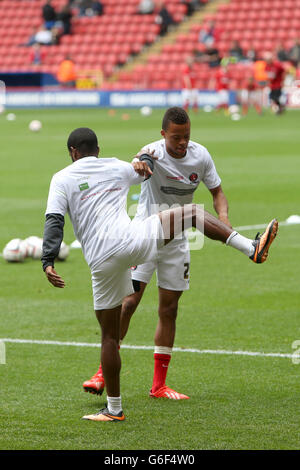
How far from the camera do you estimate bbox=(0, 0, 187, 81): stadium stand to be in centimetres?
4650

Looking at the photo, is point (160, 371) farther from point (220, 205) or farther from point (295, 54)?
point (295, 54)

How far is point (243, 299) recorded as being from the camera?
9.47 meters

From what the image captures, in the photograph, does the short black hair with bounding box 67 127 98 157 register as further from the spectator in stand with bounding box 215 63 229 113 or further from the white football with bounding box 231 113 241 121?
the spectator in stand with bounding box 215 63 229 113

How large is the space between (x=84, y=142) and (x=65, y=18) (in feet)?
142

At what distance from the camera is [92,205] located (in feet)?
18.2

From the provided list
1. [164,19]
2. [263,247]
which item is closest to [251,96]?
[164,19]

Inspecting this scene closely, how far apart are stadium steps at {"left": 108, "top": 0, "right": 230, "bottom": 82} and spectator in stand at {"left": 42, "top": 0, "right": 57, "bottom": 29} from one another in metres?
4.86

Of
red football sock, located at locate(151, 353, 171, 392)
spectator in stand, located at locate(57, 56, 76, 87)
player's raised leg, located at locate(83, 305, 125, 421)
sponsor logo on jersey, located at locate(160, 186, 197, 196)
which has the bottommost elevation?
spectator in stand, located at locate(57, 56, 76, 87)

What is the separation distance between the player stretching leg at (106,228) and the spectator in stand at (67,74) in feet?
128

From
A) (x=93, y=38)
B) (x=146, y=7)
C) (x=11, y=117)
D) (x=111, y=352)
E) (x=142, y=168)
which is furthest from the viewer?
(x=93, y=38)

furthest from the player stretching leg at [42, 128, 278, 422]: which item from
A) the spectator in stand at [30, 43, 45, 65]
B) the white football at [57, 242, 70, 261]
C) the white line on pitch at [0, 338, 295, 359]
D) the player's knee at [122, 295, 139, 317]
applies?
the spectator in stand at [30, 43, 45, 65]

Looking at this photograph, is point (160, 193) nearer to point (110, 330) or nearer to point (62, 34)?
point (110, 330)

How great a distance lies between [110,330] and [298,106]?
1427 inches

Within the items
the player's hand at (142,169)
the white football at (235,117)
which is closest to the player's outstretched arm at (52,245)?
the player's hand at (142,169)
